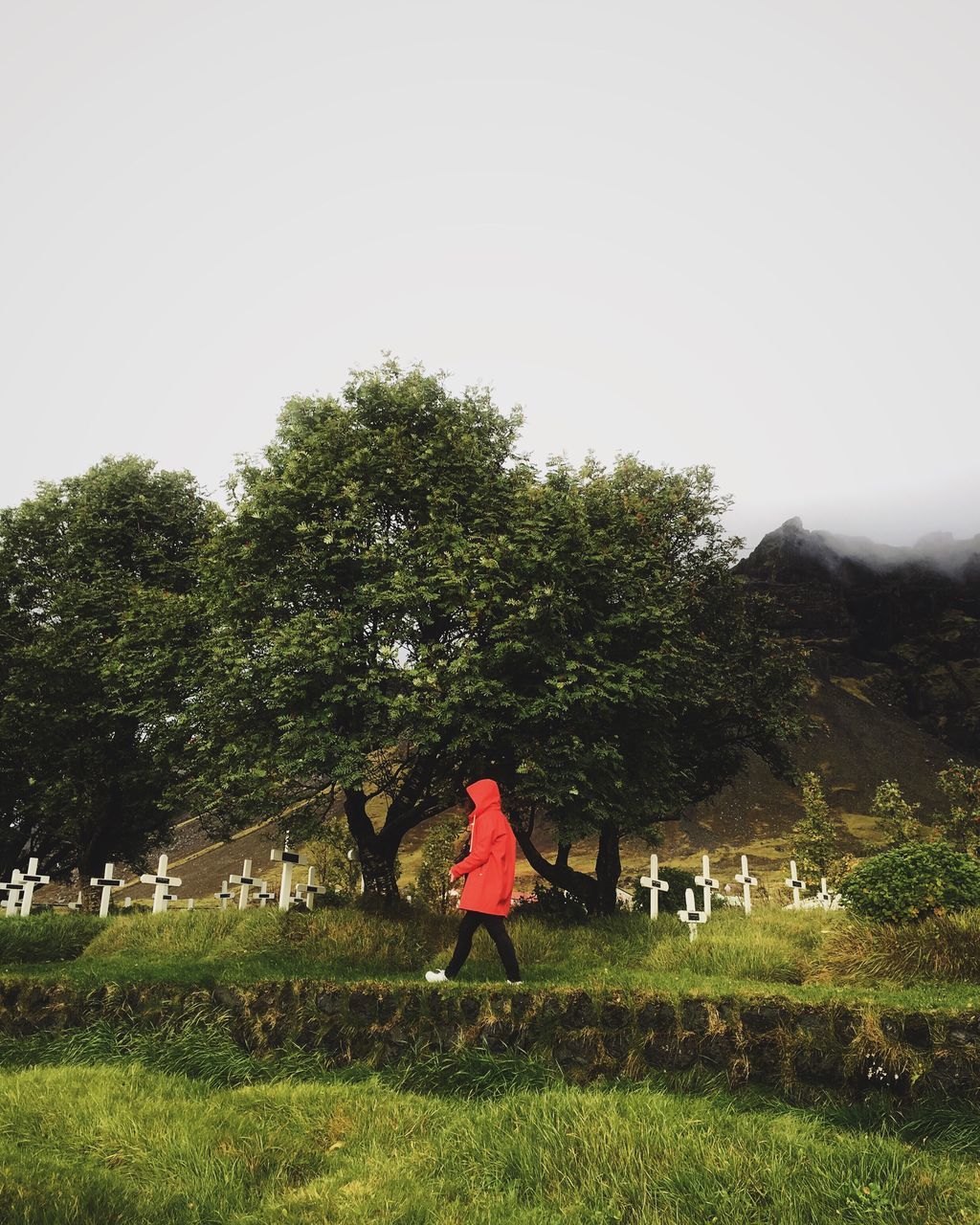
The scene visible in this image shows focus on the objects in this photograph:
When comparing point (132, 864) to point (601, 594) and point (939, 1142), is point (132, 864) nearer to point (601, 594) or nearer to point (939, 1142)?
point (601, 594)

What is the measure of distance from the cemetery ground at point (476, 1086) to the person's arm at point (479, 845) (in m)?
1.41

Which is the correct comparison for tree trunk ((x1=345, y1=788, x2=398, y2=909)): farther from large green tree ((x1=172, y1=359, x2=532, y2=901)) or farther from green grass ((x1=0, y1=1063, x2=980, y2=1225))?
green grass ((x1=0, y1=1063, x2=980, y2=1225))

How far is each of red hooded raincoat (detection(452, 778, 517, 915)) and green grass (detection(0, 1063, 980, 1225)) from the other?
2.40 m

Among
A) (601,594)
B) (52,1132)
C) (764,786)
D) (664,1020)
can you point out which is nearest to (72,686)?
(601,594)

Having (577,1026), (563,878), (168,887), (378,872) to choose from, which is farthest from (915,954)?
(168,887)

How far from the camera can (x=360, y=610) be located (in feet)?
50.9

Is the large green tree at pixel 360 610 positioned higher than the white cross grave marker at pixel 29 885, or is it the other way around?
the large green tree at pixel 360 610

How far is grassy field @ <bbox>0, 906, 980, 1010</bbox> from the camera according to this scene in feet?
34.6

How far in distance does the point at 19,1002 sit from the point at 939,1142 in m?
10.7

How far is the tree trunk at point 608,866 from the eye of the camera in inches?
856

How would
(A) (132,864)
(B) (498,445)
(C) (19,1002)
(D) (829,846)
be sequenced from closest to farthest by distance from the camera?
1. (C) (19,1002)
2. (B) (498,445)
3. (A) (132,864)
4. (D) (829,846)

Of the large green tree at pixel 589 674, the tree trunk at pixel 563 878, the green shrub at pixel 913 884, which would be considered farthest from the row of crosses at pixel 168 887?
the green shrub at pixel 913 884

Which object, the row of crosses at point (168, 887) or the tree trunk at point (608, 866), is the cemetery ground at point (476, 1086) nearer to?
the row of crosses at point (168, 887)

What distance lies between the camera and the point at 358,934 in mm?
13117
